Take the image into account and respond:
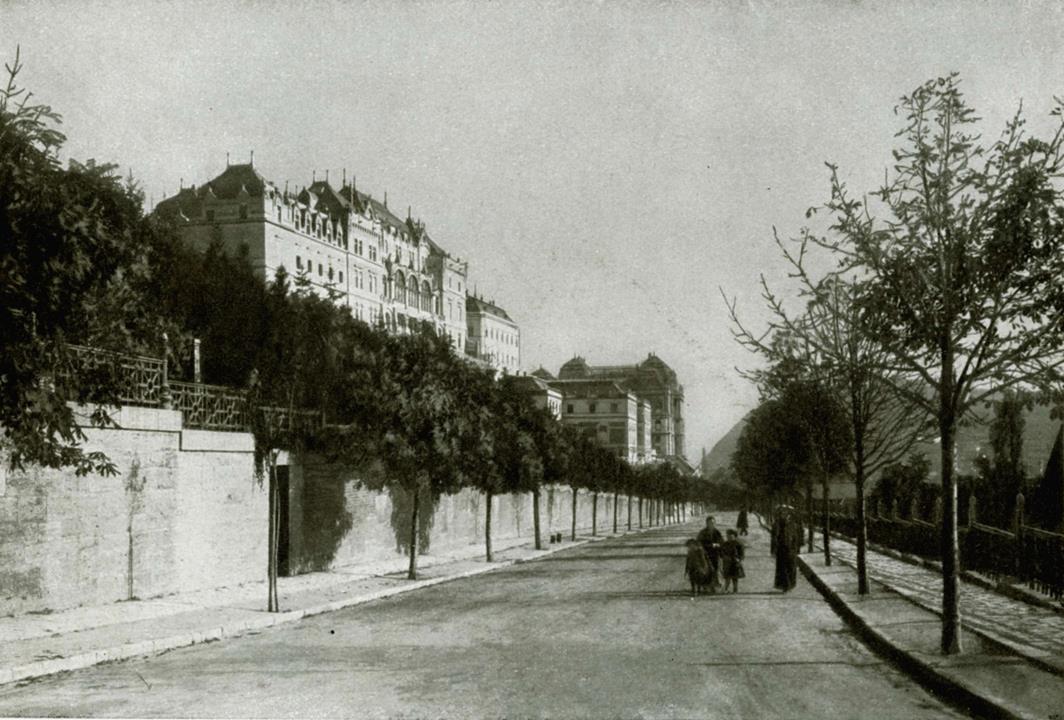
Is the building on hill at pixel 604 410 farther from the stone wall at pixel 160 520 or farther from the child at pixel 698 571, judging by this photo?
the child at pixel 698 571

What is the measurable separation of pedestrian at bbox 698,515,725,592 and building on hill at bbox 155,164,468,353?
154ft

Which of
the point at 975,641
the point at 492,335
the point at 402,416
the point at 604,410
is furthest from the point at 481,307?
the point at 975,641

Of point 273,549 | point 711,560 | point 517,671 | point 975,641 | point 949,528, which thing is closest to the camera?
point 517,671

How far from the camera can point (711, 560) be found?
863 inches

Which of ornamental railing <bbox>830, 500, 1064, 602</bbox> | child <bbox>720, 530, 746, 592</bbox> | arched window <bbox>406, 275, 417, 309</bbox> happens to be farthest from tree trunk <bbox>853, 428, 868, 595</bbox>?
arched window <bbox>406, 275, 417, 309</bbox>

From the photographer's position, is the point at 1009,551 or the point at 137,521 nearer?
the point at 137,521

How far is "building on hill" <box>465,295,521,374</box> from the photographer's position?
425 ft

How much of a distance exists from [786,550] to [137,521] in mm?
12628

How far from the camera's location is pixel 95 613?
15.9m

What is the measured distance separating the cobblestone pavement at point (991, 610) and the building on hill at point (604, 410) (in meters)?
130

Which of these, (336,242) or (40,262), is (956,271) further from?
(336,242)

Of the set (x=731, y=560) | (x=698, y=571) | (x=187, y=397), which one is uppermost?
(x=187, y=397)

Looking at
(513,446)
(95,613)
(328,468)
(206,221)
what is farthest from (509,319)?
(95,613)

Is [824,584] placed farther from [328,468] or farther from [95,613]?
[95,613]
